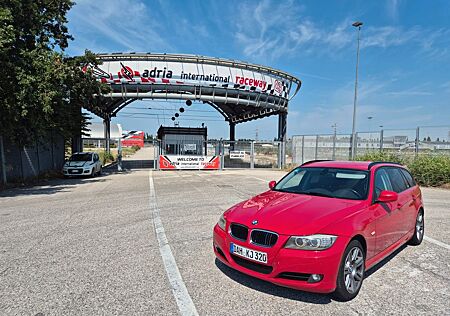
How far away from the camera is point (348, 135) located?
20422 mm

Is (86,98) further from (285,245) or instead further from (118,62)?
(285,245)

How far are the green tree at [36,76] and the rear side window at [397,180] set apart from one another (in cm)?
1228

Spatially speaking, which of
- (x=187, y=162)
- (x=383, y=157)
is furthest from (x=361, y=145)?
(x=187, y=162)

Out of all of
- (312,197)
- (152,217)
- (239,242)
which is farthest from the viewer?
(152,217)

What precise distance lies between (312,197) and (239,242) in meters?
1.34

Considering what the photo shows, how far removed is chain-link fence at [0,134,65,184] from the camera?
531 inches

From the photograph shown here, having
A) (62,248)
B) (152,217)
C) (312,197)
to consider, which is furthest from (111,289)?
(152,217)

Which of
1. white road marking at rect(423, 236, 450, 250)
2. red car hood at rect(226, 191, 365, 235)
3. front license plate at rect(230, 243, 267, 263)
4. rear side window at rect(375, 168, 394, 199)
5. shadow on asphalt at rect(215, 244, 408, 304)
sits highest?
rear side window at rect(375, 168, 394, 199)

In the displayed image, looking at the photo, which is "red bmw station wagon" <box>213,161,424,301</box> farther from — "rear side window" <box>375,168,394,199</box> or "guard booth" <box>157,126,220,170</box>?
"guard booth" <box>157,126,220,170</box>

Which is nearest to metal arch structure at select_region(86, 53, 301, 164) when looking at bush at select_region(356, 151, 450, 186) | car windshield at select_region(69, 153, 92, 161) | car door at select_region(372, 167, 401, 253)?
car windshield at select_region(69, 153, 92, 161)

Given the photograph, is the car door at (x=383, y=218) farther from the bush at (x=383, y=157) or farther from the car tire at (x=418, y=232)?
the bush at (x=383, y=157)

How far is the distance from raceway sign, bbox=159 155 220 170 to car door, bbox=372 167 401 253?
63.8ft

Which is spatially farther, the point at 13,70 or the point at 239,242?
the point at 13,70

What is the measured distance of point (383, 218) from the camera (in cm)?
389
